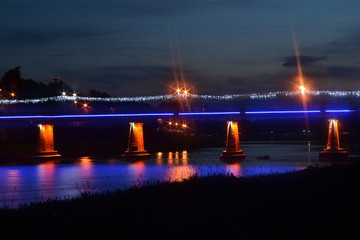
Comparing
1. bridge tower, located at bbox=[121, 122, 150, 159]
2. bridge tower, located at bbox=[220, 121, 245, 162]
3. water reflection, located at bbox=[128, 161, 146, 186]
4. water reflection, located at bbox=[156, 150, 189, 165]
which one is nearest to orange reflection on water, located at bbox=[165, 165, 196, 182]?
water reflection, located at bbox=[128, 161, 146, 186]

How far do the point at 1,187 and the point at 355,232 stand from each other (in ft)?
124

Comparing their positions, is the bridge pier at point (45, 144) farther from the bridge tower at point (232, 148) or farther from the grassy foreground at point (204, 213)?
the grassy foreground at point (204, 213)

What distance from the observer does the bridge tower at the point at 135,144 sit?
95.0m

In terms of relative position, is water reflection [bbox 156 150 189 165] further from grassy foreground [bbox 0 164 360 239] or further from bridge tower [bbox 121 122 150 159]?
grassy foreground [bbox 0 164 360 239]

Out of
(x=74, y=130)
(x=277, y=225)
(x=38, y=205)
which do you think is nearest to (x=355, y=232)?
(x=277, y=225)

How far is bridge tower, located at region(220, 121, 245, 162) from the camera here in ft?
295

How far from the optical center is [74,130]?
5458 inches

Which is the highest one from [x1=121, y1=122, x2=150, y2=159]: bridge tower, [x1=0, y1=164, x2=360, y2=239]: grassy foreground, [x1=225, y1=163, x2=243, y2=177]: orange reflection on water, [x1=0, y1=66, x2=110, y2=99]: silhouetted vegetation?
[x1=0, y1=66, x2=110, y2=99]: silhouetted vegetation

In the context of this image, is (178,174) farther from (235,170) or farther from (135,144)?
(135,144)

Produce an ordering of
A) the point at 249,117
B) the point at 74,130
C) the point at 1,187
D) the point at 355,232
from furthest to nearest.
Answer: the point at 74,130
the point at 249,117
the point at 1,187
the point at 355,232

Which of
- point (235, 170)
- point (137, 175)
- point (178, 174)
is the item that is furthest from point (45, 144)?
point (178, 174)

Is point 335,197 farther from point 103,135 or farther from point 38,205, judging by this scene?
point 103,135

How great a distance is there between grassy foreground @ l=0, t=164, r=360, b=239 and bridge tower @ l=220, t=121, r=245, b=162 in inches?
2551

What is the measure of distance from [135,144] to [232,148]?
15.1m
